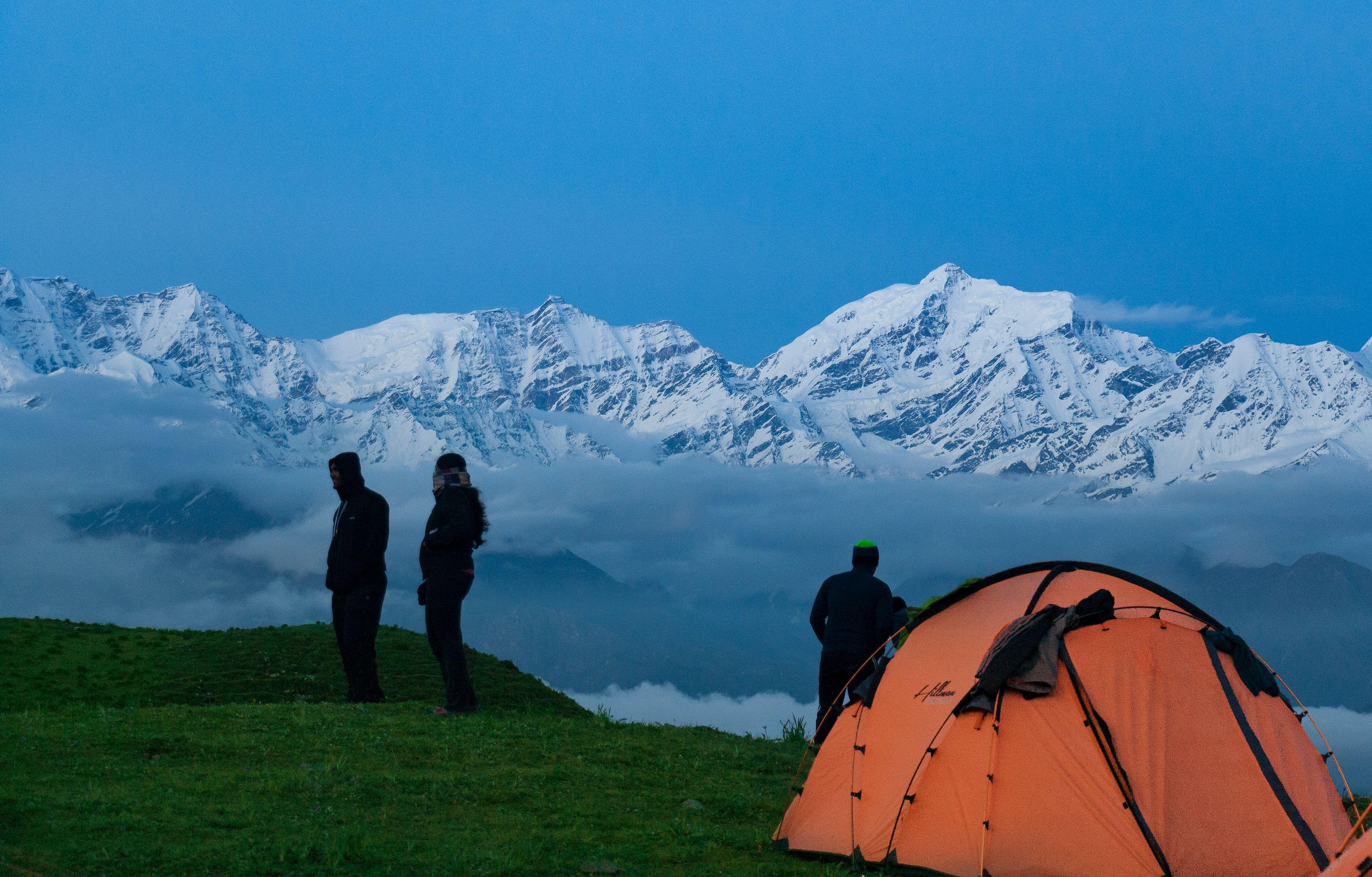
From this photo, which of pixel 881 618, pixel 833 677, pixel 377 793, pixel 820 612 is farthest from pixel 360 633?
pixel 881 618

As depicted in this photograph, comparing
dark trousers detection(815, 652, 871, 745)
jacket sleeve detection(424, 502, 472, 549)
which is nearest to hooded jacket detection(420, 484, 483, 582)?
jacket sleeve detection(424, 502, 472, 549)

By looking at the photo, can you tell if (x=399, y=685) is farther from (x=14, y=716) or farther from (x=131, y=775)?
(x=131, y=775)

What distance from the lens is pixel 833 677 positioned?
12.6 m

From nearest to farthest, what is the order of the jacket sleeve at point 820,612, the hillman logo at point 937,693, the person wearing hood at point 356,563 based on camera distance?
the hillman logo at point 937,693, the jacket sleeve at point 820,612, the person wearing hood at point 356,563

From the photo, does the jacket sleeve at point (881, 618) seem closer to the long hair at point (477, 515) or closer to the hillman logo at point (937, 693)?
the hillman logo at point (937, 693)

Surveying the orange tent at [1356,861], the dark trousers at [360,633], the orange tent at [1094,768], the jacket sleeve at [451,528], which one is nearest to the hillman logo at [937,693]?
the orange tent at [1094,768]

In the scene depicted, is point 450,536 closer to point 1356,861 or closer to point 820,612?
point 820,612

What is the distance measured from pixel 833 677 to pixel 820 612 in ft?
2.49

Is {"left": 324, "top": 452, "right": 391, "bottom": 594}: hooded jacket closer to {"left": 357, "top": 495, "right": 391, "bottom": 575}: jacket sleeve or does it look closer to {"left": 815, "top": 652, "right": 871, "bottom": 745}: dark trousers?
{"left": 357, "top": 495, "right": 391, "bottom": 575}: jacket sleeve

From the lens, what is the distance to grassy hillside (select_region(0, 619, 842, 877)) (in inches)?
303

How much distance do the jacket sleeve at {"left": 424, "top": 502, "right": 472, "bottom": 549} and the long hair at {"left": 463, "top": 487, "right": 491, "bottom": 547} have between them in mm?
173

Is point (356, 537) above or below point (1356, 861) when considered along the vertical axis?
above

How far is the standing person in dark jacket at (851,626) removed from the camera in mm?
12414

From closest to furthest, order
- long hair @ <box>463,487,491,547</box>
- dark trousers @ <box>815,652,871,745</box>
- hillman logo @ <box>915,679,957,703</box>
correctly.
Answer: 1. hillman logo @ <box>915,679,957,703</box>
2. dark trousers @ <box>815,652,871,745</box>
3. long hair @ <box>463,487,491,547</box>
